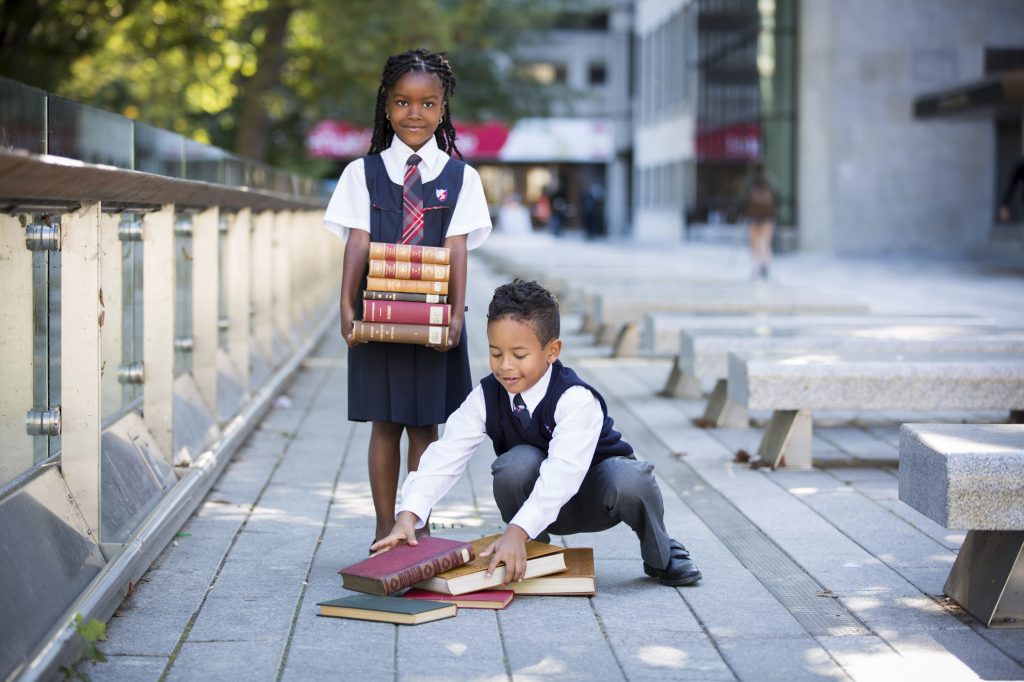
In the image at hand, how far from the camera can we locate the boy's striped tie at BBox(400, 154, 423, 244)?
5234mm

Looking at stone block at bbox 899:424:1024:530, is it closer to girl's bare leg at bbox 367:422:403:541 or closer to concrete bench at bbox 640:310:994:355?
girl's bare leg at bbox 367:422:403:541

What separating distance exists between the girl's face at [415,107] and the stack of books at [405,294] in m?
0.44

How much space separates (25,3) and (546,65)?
4259cm

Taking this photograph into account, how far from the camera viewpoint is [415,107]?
5.23 metres

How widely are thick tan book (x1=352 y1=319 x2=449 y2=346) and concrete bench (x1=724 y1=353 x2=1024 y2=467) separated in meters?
2.79

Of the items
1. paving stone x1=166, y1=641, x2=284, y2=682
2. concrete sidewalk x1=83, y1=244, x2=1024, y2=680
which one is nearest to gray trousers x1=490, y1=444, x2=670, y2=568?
concrete sidewalk x1=83, y1=244, x2=1024, y2=680

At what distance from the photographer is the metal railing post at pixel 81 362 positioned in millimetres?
4590

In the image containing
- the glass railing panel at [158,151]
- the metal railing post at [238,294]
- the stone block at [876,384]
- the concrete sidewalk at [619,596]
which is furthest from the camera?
the metal railing post at [238,294]

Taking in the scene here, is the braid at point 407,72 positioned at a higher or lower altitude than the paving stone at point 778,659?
higher

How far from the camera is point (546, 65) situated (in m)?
62.4

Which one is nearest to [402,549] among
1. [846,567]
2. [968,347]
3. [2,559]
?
[2,559]

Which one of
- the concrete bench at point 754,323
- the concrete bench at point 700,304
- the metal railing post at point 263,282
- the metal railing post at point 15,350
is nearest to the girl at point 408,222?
the metal railing post at point 15,350

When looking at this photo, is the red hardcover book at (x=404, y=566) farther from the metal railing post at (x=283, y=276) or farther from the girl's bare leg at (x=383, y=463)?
the metal railing post at (x=283, y=276)

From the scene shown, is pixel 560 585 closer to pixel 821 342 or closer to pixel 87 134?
pixel 87 134
